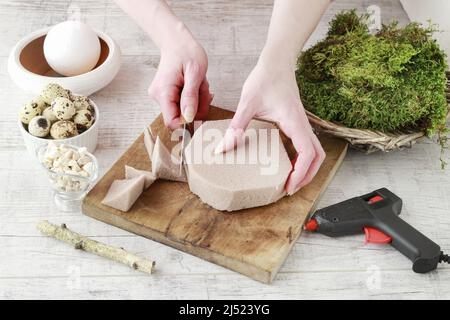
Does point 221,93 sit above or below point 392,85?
below

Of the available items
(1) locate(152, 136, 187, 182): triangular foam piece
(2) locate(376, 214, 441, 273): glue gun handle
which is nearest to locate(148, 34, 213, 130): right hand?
(1) locate(152, 136, 187, 182): triangular foam piece

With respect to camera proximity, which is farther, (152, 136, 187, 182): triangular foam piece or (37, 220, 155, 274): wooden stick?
(152, 136, 187, 182): triangular foam piece

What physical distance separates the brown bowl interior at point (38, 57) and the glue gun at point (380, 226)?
949 millimetres

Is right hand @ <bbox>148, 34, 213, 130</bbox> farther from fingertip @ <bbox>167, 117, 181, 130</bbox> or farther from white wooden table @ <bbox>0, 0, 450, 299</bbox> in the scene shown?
white wooden table @ <bbox>0, 0, 450, 299</bbox>

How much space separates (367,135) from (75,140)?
2.66 feet

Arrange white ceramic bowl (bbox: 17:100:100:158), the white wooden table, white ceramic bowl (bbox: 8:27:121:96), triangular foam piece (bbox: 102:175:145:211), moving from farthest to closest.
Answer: white ceramic bowl (bbox: 8:27:121:96)
white ceramic bowl (bbox: 17:100:100:158)
triangular foam piece (bbox: 102:175:145:211)
the white wooden table

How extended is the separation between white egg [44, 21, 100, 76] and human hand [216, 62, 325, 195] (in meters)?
0.61

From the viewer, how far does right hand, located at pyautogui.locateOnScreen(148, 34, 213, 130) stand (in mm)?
1878

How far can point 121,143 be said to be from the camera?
2.04 m

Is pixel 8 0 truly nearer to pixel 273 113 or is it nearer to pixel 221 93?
pixel 221 93

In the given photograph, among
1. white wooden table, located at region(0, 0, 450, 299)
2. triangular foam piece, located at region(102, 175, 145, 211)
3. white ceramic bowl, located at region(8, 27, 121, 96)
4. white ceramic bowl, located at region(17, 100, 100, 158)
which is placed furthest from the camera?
white ceramic bowl, located at region(8, 27, 121, 96)

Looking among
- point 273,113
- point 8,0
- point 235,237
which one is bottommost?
point 8,0

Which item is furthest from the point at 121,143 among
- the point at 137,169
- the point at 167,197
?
the point at 167,197

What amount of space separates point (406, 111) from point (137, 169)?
2.49 feet
